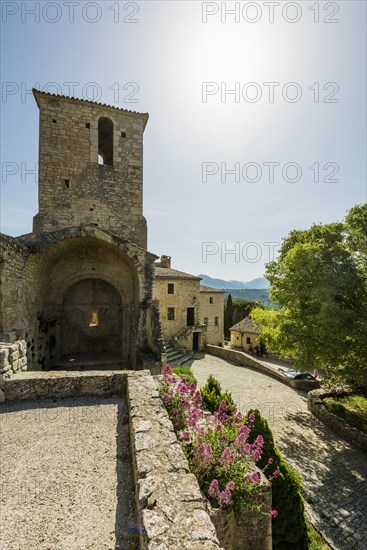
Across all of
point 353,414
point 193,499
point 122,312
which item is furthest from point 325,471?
point 122,312

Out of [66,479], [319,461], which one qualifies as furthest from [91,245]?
[319,461]

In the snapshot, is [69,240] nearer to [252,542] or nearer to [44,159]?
[44,159]

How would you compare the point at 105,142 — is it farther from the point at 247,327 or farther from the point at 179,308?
the point at 247,327

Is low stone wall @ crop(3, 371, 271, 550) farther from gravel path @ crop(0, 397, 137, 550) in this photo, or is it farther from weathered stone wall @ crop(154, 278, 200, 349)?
weathered stone wall @ crop(154, 278, 200, 349)

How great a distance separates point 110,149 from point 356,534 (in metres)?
18.7

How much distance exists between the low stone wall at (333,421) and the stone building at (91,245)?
843 centimetres

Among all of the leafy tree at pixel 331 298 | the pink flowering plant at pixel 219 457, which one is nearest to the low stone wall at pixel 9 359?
the pink flowering plant at pixel 219 457

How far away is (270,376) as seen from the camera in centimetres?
1859

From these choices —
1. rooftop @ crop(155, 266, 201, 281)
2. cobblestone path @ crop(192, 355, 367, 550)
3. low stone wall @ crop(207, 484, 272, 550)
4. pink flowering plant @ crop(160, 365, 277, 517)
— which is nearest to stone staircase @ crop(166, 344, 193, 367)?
cobblestone path @ crop(192, 355, 367, 550)

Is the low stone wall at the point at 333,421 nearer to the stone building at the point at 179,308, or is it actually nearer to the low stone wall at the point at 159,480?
the low stone wall at the point at 159,480

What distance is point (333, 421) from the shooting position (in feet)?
36.7

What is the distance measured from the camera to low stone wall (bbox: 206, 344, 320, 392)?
16.3 m

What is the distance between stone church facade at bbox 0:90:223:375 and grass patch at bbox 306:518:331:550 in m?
6.27

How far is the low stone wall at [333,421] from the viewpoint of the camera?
32.2 ft
